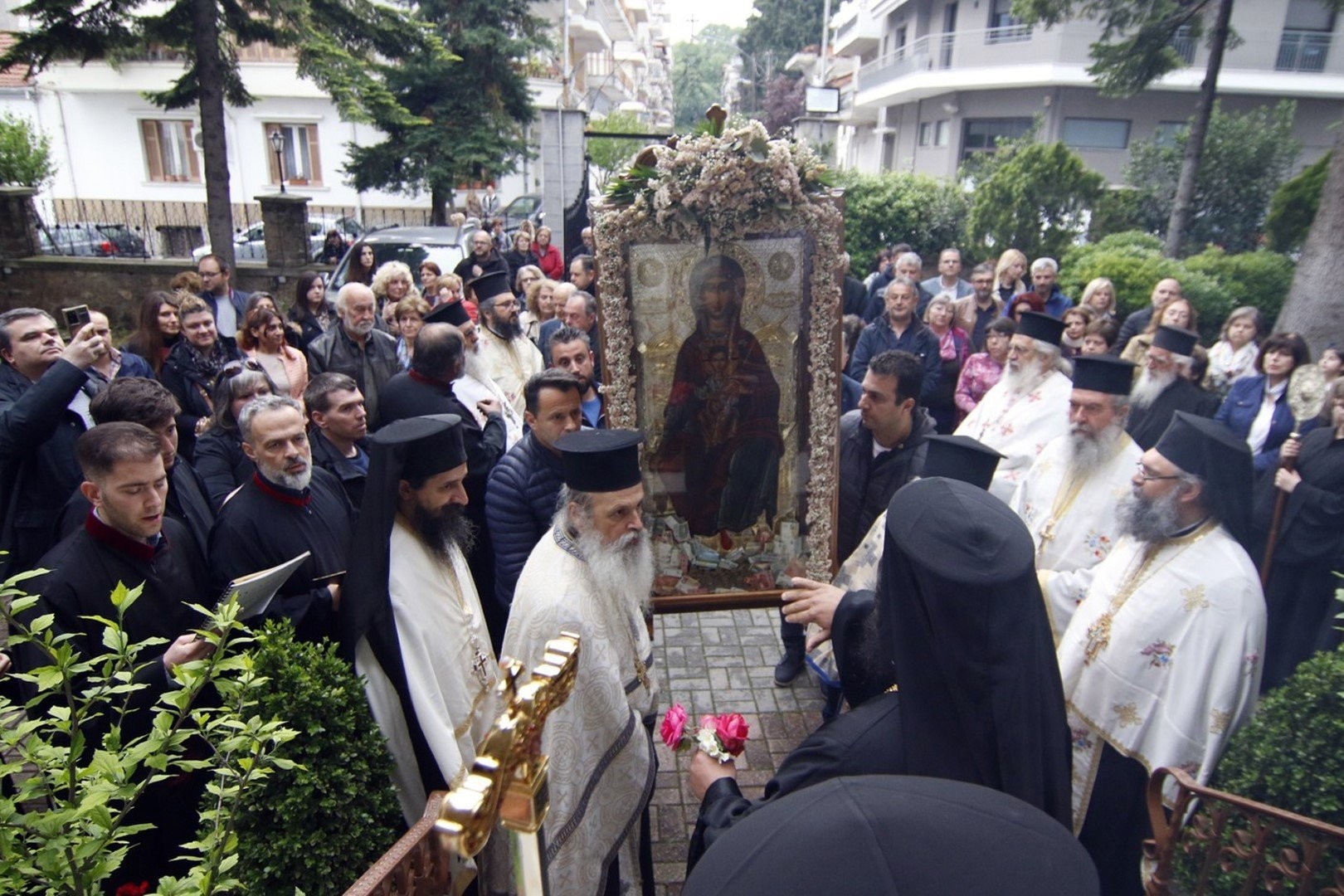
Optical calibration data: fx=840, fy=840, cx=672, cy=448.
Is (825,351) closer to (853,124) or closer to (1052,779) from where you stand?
(1052,779)

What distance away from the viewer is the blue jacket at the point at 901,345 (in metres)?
6.94

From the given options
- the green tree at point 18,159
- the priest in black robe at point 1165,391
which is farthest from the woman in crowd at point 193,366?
the green tree at point 18,159

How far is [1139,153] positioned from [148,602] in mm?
20827

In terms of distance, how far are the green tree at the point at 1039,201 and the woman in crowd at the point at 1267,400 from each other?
8754mm

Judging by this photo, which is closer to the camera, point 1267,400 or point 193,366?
point 193,366

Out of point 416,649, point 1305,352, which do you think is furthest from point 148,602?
point 1305,352

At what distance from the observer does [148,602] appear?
3018 millimetres

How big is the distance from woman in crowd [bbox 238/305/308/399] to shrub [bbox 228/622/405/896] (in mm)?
3706

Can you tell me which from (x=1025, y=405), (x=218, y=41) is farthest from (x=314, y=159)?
(x=1025, y=405)

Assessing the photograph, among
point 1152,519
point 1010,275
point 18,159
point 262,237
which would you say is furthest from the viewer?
point 262,237

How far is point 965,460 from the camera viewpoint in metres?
3.91

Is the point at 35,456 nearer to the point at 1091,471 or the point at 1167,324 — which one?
the point at 1091,471

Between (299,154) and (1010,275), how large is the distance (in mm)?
25911

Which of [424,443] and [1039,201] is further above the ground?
[1039,201]
